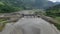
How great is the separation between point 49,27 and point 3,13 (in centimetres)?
117

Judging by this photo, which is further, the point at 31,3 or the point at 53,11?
the point at 31,3

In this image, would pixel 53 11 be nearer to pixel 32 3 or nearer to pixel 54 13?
pixel 54 13

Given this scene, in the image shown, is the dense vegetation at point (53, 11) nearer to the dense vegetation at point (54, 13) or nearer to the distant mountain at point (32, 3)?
the dense vegetation at point (54, 13)

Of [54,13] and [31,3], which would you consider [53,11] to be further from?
[31,3]

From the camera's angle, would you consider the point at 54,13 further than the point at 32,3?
No

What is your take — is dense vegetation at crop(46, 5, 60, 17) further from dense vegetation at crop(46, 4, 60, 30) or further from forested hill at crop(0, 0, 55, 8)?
forested hill at crop(0, 0, 55, 8)

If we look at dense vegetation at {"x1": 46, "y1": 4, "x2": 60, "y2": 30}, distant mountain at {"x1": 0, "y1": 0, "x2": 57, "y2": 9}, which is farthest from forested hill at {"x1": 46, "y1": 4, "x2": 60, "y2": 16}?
distant mountain at {"x1": 0, "y1": 0, "x2": 57, "y2": 9}

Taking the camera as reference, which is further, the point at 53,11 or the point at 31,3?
the point at 31,3

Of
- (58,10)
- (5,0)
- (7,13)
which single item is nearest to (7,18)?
(7,13)

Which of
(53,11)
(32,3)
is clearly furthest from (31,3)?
(53,11)

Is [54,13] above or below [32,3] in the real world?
below

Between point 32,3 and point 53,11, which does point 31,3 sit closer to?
point 32,3

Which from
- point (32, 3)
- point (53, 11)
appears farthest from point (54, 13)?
point (32, 3)

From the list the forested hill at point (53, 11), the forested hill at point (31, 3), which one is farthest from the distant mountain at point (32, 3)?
the forested hill at point (53, 11)
